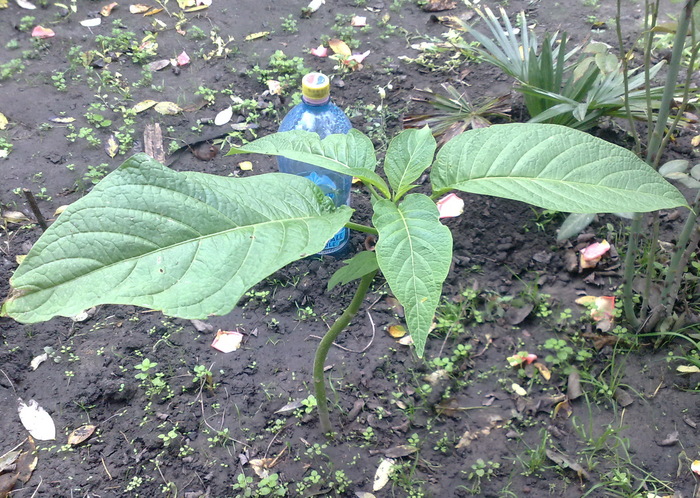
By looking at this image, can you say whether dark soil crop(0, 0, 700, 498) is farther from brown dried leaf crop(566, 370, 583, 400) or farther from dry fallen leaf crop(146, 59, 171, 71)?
dry fallen leaf crop(146, 59, 171, 71)

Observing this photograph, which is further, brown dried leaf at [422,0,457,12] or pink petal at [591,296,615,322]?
brown dried leaf at [422,0,457,12]

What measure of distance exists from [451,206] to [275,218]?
1.63 m

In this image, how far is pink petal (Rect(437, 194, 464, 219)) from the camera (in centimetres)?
259

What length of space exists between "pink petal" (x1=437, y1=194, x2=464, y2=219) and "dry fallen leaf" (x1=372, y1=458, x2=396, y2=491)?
117 centimetres

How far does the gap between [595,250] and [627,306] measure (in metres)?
0.39

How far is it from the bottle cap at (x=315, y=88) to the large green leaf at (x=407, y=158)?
0.81 m

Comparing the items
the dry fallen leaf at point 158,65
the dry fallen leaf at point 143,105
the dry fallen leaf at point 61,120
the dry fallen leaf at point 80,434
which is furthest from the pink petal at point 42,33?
the dry fallen leaf at point 80,434

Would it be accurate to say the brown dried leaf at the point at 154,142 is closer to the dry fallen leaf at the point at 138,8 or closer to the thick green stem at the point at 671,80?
the dry fallen leaf at the point at 138,8

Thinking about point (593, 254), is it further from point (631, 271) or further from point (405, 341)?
point (405, 341)

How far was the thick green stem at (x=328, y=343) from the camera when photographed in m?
1.37

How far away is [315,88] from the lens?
6.73 feet

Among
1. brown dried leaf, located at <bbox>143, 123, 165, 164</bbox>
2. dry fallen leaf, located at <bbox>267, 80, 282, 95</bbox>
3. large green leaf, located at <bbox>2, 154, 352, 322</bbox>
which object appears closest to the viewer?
large green leaf, located at <bbox>2, 154, 352, 322</bbox>

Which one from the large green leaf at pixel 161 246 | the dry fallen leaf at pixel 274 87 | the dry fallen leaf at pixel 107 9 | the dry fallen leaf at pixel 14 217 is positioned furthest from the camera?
the dry fallen leaf at pixel 107 9

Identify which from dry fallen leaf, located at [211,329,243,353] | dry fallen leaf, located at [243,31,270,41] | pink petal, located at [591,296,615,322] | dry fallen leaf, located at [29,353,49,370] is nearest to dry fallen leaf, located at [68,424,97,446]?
dry fallen leaf, located at [29,353,49,370]
